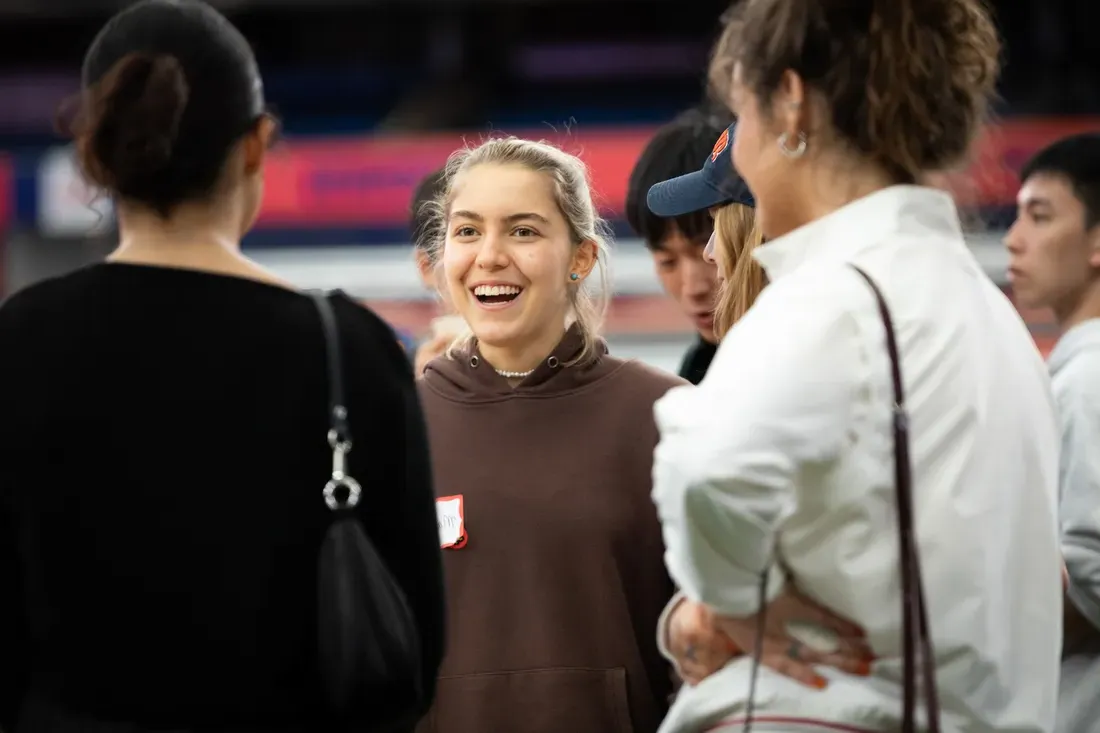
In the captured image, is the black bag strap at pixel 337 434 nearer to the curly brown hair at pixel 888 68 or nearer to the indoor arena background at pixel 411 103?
the curly brown hair at pixel 888 68

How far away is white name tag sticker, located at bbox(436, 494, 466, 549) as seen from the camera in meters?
2.38

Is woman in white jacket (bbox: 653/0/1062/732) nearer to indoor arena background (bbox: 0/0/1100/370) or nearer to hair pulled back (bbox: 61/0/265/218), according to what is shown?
hair pulled back (bbox: 61/0/265/218)

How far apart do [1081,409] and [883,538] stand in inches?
47.2

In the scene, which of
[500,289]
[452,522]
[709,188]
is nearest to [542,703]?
[452,522]

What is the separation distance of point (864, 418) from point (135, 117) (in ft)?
2.74

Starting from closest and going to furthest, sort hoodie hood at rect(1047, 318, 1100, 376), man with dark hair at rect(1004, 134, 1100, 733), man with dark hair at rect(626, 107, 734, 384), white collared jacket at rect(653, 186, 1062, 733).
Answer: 1. white collared jacket at rect(653, 186, 1062, 733)
2. man with dark hair at rect(1004, 134, 1100, 733)
3. hoodie hood at rect(1047, 318, 1100, 376)
4. man with dark hair at rect(626, 107, 734, 384)

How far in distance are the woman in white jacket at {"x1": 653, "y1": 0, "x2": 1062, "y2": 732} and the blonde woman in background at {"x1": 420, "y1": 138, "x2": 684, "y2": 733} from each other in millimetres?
614

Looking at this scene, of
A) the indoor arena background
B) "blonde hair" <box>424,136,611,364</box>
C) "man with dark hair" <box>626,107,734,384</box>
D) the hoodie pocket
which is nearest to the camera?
the hoodie pocket

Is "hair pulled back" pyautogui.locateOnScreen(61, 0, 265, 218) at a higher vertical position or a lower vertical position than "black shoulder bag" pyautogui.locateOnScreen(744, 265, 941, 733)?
higher

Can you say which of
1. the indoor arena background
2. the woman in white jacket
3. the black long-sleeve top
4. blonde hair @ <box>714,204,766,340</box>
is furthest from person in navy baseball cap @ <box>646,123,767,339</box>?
the indoor arena background

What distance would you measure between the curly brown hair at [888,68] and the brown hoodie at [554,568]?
89cm

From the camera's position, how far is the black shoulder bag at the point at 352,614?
154cm

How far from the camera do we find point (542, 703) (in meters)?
2.27

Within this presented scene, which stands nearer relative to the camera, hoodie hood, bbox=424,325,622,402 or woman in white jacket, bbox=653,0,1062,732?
woman in white jacket, bbox=653,0,1062,732
